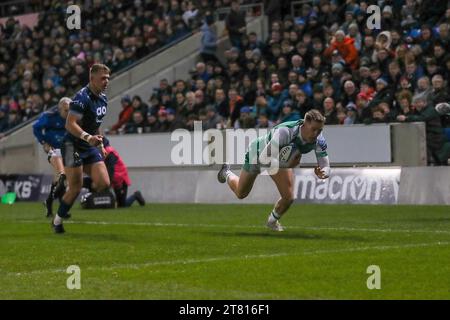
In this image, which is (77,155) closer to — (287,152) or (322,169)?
(287,152)

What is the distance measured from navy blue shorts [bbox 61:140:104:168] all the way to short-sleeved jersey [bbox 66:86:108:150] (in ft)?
0.24

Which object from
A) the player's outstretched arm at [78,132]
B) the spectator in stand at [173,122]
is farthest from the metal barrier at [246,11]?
the player's outstretched arm at [78,132]

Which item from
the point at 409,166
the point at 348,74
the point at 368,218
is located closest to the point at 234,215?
the point at 368,218

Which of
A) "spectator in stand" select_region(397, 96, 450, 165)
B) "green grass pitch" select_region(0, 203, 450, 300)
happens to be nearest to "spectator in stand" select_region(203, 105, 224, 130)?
"spectator in stand" select_region(397, 96, 450, 165)

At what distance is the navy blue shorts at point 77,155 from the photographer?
15383 millimetres

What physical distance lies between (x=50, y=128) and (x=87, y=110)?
5352 millimetres

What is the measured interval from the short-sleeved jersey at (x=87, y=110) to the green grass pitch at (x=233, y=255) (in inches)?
58.3

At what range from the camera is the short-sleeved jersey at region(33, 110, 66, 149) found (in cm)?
2048

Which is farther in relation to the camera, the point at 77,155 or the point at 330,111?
the point at 330,111

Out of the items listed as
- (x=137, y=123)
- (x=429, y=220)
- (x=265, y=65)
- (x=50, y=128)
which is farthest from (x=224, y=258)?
(x=137, y=123)

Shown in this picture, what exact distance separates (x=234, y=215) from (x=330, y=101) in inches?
191

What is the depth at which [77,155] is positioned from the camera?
1541 cm

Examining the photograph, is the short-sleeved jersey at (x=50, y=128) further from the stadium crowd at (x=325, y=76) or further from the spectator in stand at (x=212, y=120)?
the spectator in stand at (x=212, y=120)

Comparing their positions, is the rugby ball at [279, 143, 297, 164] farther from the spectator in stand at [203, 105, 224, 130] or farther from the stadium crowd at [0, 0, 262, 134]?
the stadium crowd at [0, 0, 262, 134]
